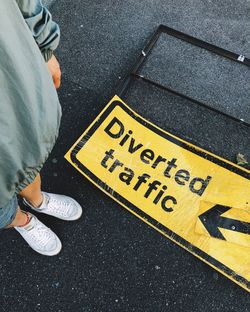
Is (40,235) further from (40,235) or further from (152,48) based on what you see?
(152,48)

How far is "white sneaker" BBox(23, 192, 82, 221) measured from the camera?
131 cm

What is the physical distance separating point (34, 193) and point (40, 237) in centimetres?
19

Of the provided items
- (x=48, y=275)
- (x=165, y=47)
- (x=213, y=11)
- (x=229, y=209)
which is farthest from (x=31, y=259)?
(x=213, y=11)

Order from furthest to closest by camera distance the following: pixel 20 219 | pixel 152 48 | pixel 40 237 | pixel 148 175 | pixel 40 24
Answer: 1. pixel 152 48
2. pixel 148 175
3. pixel 40 237
4. pixel 20 219
5. pixel 40 24

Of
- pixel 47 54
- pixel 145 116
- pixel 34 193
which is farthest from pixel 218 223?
pixel 47 54

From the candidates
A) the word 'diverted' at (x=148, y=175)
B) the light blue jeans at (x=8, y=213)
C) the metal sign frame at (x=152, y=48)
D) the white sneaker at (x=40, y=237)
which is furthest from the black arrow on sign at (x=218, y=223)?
the light blue jeans at (x=8, y=213)

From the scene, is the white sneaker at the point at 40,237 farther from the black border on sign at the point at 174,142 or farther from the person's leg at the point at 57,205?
the black border on sign at the point at 174,142

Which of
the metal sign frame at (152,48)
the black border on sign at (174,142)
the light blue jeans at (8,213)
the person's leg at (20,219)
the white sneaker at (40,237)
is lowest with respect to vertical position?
the white sneaker at (40,237)

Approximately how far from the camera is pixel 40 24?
0.80 m

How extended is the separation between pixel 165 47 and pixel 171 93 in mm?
286

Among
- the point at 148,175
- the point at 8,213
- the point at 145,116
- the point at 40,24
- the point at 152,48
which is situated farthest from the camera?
the point at 152,48

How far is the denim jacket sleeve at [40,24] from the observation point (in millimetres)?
740

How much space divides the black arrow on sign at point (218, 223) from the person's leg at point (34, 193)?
600 mm

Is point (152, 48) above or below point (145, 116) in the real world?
above
